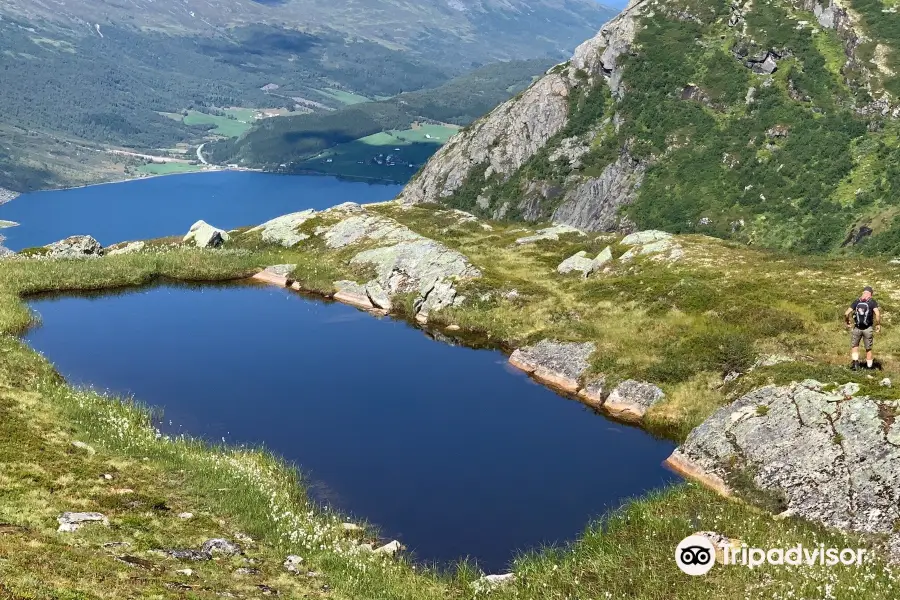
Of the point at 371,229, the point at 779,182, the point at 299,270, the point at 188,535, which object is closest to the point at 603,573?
the point at 188,535

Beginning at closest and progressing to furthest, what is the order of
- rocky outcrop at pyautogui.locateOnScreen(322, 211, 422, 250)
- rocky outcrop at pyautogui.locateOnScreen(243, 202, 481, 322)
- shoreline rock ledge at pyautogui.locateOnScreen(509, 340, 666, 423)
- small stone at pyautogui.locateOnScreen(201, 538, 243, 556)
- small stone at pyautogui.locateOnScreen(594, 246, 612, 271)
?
1. small stone at pyautogui.locateOnScreen(201, 538, 243, 556)
2. shoreline rock ledge at pyautogui.locateOnScreen(509, 340, 666, 423)
3. rocky outcrop at pyautogui.locateOnScreen(243, 202, 481, 322)
4. small stone at pyautogui.locateOnScreen(594, 246, 612, 271)
5. rocky outcrop at pyautogui.locateOnScreen(322, 211, 422, 250)

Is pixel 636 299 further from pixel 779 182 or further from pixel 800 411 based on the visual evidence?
pixel 779 182

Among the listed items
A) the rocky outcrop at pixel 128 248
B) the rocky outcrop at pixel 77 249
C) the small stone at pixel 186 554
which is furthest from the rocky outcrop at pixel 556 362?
the rocky outcrop at pixel 77 249

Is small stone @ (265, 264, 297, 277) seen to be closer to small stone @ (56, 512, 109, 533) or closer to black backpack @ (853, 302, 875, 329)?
small stone @ (56, 512, 109, 533)

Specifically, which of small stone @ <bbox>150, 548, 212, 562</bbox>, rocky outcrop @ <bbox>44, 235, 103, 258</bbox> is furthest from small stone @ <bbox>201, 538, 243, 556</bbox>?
rocky outcrop @ <bbox>44, 235, 103, 258</bbox>

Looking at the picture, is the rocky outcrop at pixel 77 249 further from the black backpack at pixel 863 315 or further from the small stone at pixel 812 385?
the black backpack at pixel 863 315

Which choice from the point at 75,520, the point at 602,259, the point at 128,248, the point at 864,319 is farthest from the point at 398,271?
the point at 75,520
